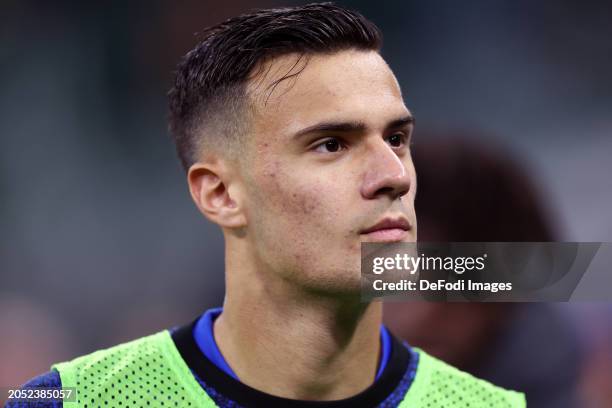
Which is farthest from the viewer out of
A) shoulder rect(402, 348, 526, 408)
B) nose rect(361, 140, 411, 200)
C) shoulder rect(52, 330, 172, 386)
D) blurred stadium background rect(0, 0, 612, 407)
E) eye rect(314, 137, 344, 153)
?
blurred stadium background rect(0, 0, 612, 407)

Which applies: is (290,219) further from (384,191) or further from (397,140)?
(397,140)

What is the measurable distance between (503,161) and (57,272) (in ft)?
8.41

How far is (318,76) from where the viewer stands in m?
2.65

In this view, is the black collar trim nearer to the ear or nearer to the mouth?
the ear

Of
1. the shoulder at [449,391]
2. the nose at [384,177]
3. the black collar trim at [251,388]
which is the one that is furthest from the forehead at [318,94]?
the shoulder at [449,391]

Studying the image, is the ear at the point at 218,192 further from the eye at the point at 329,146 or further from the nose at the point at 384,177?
the nose at the point at 384,177

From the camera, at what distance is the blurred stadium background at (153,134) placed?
16.2 feet

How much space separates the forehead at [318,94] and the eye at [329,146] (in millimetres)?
64

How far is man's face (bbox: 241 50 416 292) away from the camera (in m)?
2.51

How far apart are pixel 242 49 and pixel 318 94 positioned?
0.30m

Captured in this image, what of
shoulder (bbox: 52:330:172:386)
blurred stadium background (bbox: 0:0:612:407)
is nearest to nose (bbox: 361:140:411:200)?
shoulder (bbox: 52:330:172:386)

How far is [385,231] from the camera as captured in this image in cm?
251

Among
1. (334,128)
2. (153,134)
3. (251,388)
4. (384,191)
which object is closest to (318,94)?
(334,128)

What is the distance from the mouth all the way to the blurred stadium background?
7.92 ft
